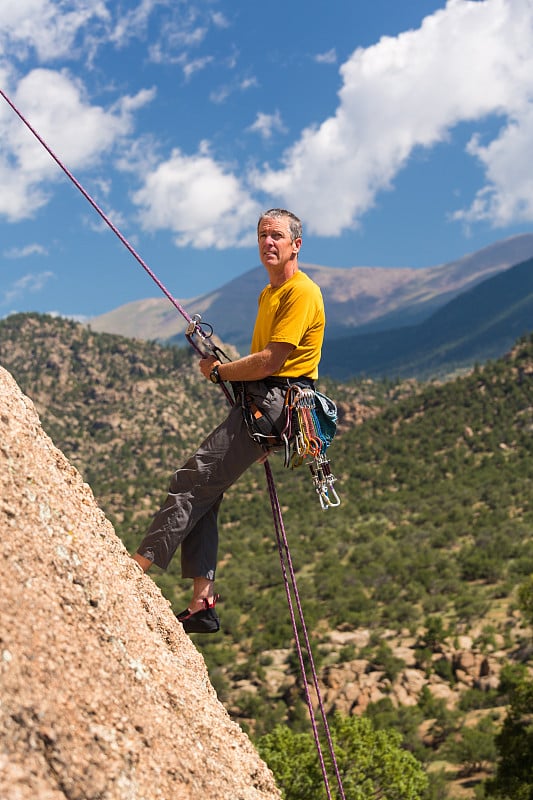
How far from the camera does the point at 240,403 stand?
5.20 m

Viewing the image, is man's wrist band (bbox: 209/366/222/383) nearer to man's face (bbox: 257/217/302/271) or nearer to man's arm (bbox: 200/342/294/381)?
man's arm (bbox: 200/342/294/381)

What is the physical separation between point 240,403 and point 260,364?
41cm

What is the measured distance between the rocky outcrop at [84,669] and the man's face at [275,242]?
1943 millimetres

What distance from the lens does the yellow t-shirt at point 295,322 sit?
4.91 m

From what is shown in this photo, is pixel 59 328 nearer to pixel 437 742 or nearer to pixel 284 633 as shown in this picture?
pixel 284 633

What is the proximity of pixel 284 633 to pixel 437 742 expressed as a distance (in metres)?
15.2

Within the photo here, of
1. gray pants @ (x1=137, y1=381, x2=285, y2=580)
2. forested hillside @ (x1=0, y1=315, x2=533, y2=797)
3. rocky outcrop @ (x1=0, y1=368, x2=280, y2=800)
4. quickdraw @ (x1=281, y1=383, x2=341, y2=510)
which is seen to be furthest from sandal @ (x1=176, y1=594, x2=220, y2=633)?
forested hillside @ (x1=0, y1=315, x2=533, y2=797)

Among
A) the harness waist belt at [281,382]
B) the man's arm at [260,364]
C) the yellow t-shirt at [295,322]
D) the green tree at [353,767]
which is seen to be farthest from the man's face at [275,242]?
the green tree at [353,767]

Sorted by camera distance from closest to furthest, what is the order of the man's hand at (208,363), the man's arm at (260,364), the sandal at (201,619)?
the man's arm at (260,364)
the sandal at (201,619)
the man's hand at (208,363)

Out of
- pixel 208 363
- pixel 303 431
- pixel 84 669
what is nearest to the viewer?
pixel 84 669

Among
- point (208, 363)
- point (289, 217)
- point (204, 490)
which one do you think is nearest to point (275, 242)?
point (289, 217)

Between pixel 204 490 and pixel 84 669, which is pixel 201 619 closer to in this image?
pixel 204 490

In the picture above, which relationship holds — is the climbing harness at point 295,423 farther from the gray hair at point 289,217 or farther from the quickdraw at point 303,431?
the gray hair at point 289,217

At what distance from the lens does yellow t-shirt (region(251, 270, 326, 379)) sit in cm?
491
